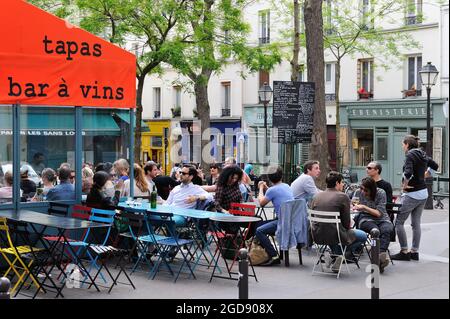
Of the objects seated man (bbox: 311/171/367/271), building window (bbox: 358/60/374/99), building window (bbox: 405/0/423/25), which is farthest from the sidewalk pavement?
building window (bbox: 358/60/374/99)

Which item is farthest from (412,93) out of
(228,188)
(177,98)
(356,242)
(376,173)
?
(356,242)

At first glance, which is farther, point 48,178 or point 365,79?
point 365,79

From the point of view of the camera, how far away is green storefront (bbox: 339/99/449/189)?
103 feet

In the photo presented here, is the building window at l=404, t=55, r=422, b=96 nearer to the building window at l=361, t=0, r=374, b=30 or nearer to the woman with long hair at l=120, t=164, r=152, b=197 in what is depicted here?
the building window at l=361, t=0, r=374, b=30

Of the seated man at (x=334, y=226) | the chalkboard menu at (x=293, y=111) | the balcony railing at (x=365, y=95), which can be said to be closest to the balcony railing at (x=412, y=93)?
the balcony railing at (x=365, y=95)

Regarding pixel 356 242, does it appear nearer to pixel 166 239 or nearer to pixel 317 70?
pixel 166 239

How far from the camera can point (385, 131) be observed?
34438mm

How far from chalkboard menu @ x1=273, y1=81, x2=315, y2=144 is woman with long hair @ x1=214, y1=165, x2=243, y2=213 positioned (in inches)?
192

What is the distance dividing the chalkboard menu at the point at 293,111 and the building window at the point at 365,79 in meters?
19.7

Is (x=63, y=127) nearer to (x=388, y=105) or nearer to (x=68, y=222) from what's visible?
(x=68, y=222)

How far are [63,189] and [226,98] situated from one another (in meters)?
33.0

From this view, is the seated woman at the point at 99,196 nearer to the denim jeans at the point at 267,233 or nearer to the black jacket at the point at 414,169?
the denim jeans at the point at 267,233

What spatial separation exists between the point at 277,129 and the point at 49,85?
6718 millimetres
